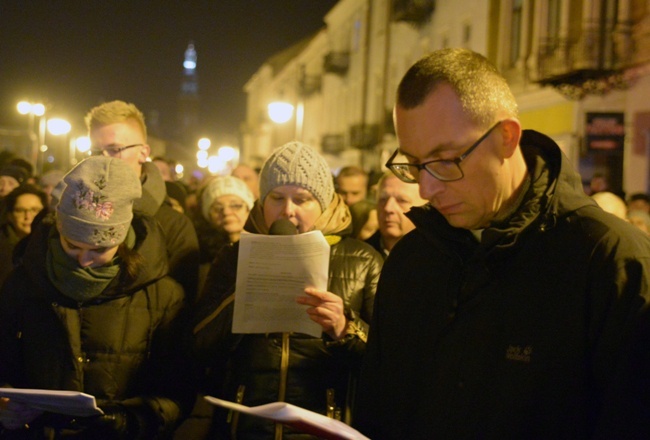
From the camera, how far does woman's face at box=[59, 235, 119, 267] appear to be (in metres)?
3.29

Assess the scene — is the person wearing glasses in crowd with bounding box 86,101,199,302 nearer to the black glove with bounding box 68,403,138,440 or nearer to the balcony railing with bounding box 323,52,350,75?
the black glove with bounding box 68,403,138,440

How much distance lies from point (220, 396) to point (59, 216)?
1.14m

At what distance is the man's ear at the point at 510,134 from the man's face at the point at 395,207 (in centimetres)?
252

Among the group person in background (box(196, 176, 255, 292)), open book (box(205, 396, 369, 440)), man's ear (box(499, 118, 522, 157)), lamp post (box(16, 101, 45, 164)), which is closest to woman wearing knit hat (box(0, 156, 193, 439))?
open book (box(205, 396, 369, 440))

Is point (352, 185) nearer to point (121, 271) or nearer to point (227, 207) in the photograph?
point (227, 207)

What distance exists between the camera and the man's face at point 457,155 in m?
2.16

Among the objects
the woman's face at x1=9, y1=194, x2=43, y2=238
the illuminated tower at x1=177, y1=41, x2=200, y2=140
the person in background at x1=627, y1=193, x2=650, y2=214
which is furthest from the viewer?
the illuminated tower at x1=177, y1=41, x2=200, y2=140

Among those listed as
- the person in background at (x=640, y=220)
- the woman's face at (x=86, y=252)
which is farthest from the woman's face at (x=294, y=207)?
the person in background at (x=640, y=220)

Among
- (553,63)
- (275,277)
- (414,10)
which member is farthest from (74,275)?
(414,10)

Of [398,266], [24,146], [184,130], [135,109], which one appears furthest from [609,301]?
[184,130]

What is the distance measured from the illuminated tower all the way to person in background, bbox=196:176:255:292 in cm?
14101

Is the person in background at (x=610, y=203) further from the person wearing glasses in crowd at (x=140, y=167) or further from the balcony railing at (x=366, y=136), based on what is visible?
the balcony railing at (x=366, y=136)

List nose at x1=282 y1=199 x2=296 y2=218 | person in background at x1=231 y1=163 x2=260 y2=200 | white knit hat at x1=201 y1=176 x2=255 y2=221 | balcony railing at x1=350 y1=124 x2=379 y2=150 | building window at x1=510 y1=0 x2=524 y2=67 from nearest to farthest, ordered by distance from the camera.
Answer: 1. nose at x1=282 y1=199 x2=296 y2=218
2. white knit hat at x1=201 y1=176 x2=255 y2=221
3. person in background at x1=231 y1=163 x2=260 y2=200
4. building window at x1=510 y1=0 x2=524 y2=67
5. balcony railing at x1=350 y1=124 x2=379 y2=150

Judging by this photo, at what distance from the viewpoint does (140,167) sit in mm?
4934
